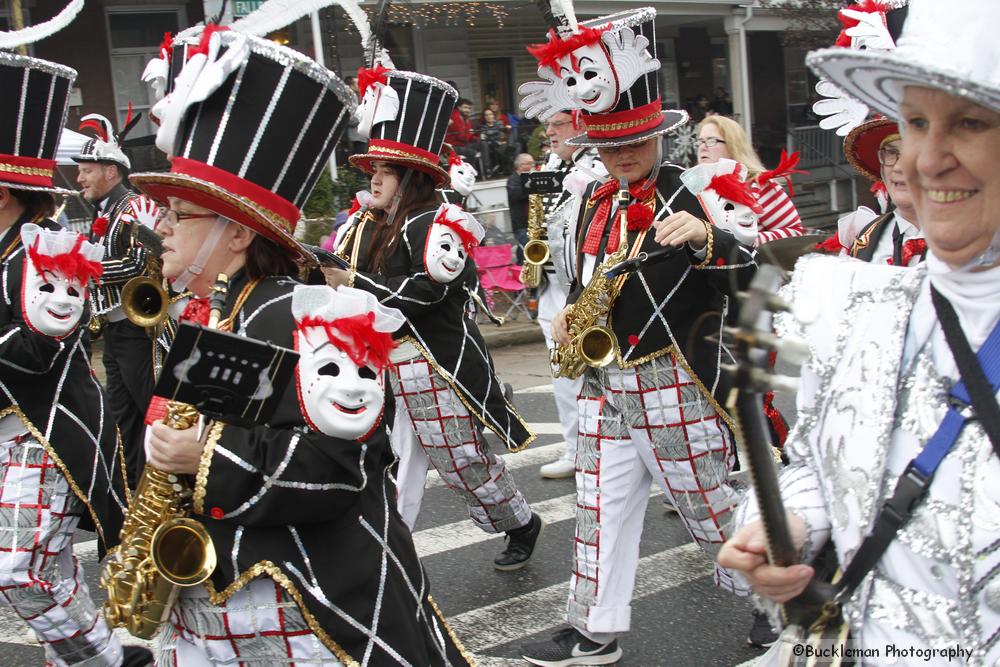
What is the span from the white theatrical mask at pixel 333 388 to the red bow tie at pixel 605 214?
6.96 feet

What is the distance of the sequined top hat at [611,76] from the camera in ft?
14.2

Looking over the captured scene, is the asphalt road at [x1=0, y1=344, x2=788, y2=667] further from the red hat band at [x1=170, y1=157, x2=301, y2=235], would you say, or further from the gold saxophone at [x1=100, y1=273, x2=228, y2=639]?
the red hat band at [x1=170, y1=157, x2=301, y2=235]

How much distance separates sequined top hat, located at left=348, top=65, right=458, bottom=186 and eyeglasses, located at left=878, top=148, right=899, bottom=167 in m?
2.26

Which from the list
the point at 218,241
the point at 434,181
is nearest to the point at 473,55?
the point at 434,181

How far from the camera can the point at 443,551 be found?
578 cm

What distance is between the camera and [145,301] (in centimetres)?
445

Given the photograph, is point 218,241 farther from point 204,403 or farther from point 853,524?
point 853,524

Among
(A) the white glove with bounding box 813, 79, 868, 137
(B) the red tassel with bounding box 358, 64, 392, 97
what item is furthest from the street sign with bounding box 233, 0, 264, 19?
(A) the white glove with bounding box 813, 79, 868, 137

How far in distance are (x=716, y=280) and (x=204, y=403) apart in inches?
92.2

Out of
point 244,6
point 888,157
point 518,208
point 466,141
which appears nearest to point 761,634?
point 888,157

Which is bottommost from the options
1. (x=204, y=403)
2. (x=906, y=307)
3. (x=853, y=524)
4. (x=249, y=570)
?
(x=249, y=570)

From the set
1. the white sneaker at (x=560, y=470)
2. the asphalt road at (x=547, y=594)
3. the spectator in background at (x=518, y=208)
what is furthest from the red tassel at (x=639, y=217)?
the spectator in background at (x=518, y=208)

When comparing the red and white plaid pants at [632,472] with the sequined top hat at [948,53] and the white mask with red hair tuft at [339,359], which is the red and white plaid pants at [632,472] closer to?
the white mask with red hair tuft at [339,359]

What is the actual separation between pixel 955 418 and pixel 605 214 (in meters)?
2.81
